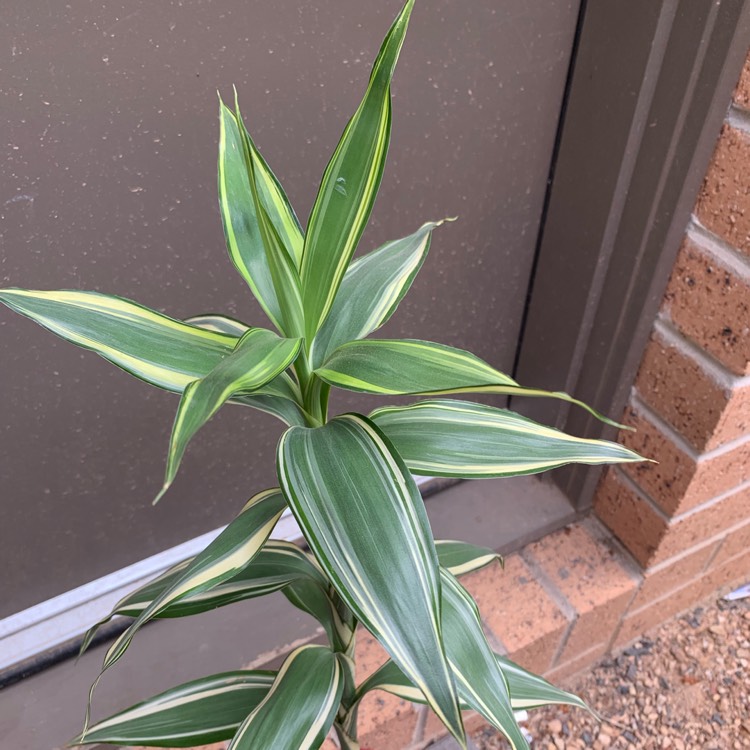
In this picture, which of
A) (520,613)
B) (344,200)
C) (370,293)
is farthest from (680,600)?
(344,200)

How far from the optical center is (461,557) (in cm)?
75

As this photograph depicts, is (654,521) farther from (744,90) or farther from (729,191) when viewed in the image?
(744,90)

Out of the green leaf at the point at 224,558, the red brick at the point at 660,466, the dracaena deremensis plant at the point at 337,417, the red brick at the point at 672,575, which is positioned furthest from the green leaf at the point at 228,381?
the red brick at the point at 672,575

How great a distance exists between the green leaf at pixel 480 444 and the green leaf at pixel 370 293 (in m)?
0.07

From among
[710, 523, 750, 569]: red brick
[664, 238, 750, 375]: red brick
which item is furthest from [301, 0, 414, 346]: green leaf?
[710, 523, 750, 569]: red brick

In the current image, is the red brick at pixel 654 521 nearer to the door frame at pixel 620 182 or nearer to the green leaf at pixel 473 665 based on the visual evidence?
the door frame at pixel 620 182

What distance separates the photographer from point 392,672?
725mm

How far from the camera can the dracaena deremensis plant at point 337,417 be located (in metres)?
0.38

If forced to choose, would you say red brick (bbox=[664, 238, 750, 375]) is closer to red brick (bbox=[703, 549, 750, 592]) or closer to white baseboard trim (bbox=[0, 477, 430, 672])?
red brick (bbox=[703, 549, 750, 592])

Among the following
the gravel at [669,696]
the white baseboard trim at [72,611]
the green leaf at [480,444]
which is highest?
the green leaf at [480,444]

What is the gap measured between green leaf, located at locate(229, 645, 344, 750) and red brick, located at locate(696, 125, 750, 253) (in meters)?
0.68

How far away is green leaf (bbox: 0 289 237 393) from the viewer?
1.39 feet

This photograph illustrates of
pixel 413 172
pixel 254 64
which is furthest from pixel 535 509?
pixel 254 64

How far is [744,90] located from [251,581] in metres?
0.75
